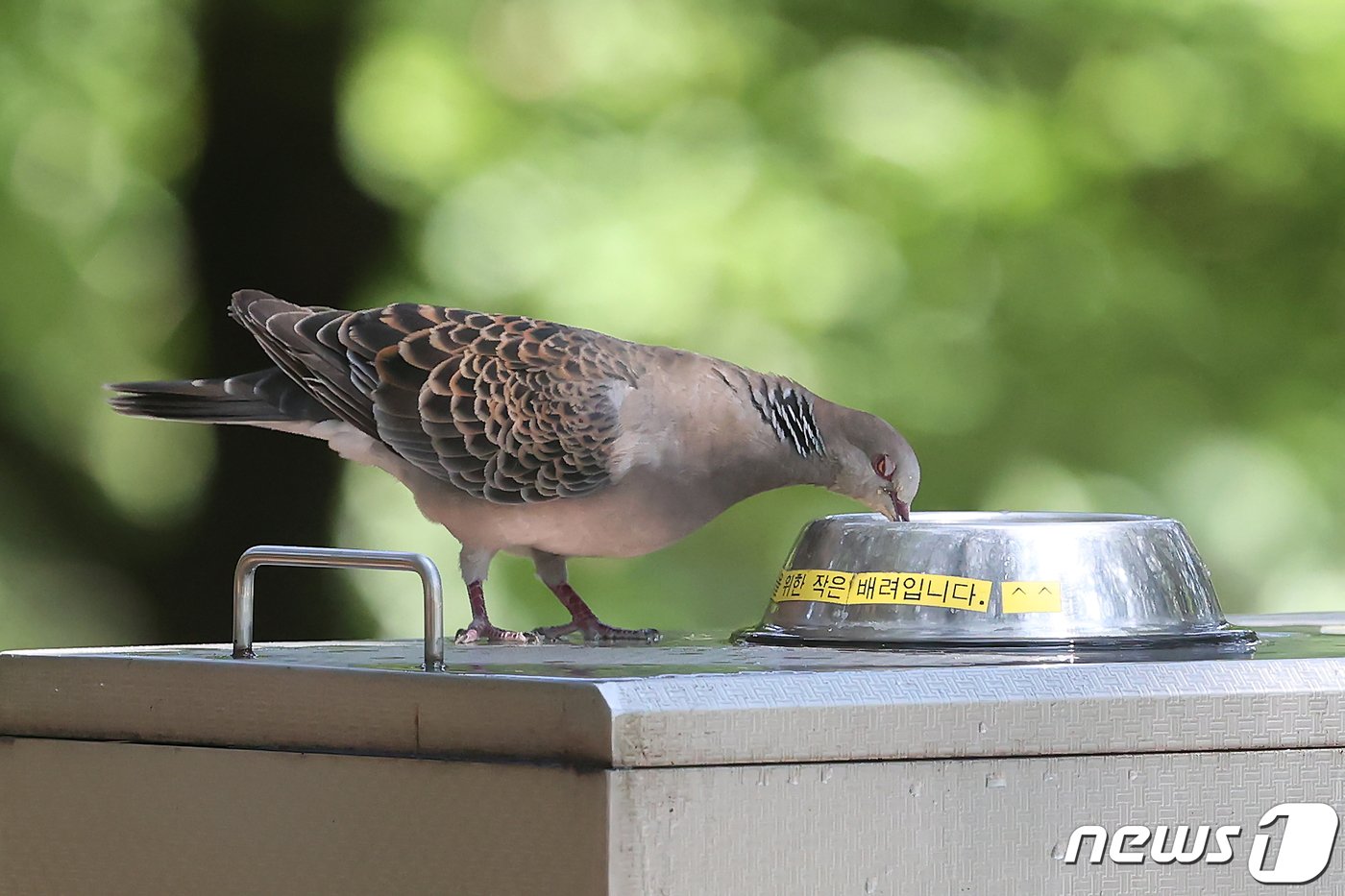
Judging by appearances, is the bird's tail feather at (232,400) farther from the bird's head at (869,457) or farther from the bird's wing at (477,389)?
the bird's head at (869,457)

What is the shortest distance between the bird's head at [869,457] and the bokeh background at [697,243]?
2.15m

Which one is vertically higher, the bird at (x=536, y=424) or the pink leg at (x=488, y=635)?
the bird at (x=536, y=424)

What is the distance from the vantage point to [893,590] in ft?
6.29

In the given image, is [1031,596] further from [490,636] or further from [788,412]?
[788,412]

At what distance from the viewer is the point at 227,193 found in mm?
5297

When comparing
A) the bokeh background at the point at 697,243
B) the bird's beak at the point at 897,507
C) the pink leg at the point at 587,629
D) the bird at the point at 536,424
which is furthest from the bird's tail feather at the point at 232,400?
the bokeh background at the point at 697,243

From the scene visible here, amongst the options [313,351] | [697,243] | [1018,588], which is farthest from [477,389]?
[697,243]

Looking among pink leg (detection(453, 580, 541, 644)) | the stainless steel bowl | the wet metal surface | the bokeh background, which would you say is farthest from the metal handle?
the bokeh background

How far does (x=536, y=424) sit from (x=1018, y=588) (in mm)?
975

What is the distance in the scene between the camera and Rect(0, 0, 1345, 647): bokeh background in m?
5.15

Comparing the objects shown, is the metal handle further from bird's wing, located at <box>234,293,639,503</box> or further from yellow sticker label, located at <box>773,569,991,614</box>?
bird's wing, located at <box>234,293,639,503</box>

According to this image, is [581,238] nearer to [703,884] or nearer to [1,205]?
[1,205]

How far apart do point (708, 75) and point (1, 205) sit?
2.06 meters

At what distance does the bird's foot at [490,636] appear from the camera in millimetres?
2318
